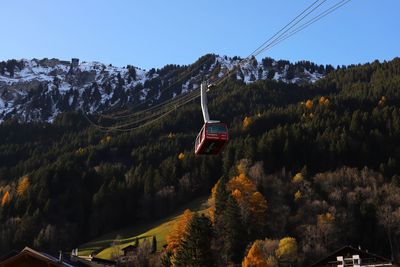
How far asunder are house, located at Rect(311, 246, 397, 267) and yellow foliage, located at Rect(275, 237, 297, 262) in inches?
957

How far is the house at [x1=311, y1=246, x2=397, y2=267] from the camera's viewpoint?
7919cm

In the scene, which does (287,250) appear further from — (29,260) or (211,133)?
(211,133)

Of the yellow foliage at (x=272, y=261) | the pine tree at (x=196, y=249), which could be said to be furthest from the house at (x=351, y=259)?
the yellow foliage at (x=272, y=261)

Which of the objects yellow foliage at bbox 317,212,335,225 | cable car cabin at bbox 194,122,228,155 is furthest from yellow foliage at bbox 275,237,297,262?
cable car cabin at bbox 194,122,228,155

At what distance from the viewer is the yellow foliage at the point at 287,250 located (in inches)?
4195

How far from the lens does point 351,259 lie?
257 feet

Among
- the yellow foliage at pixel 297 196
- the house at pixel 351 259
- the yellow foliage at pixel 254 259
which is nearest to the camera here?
the house at pixel 351 259

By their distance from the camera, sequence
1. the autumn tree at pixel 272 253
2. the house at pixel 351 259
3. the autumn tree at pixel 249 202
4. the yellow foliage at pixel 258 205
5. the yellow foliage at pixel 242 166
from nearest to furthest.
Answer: the house at pixel 351 259
the autumn tree at pixel 272 253
the autumn tree at pixel 249 202
the yellow foliage at pixel 258 205
the yellow foliage at pixel 242 166

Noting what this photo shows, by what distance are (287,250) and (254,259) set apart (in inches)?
350

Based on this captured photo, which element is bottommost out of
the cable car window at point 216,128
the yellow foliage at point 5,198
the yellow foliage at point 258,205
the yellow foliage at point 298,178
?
the yellow foliage at point 258,205

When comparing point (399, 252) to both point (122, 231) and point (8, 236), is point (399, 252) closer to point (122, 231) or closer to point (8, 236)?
point (122, 231)

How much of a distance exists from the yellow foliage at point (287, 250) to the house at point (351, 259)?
24306mm

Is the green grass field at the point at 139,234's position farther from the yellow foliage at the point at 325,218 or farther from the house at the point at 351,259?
the house at the point at 351,259

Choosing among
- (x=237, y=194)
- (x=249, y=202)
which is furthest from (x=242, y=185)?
(x=249, y=202)
